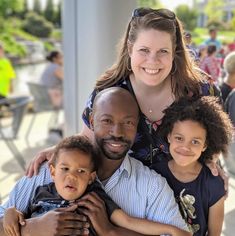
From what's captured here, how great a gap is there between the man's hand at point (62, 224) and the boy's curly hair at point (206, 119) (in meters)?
0.56

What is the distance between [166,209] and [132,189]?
177 millimetres

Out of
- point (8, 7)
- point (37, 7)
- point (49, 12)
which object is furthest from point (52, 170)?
point (37, 7)

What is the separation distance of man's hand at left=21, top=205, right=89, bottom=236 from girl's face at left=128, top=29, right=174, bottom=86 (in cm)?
72

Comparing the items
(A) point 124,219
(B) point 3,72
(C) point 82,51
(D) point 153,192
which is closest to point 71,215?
(A) point 124,219

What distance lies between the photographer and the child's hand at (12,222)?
6.23 feet

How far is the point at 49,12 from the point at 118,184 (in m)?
24.0

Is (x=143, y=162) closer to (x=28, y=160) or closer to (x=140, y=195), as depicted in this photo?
(x=140, y=195)

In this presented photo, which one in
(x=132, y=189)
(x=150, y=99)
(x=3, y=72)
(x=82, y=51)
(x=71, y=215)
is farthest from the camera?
(x=3, y=72)

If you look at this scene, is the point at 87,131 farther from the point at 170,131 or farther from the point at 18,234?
the point at 18,234

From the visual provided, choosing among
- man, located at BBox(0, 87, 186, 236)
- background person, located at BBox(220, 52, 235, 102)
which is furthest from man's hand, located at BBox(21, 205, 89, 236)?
background person, located at BBox(220, 52, 235, 102)

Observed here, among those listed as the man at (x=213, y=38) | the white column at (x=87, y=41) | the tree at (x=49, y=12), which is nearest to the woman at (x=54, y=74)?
the white column at (x=87, y=41)

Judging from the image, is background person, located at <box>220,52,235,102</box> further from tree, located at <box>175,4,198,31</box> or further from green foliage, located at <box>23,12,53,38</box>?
green foliage, located at <box>23,12,53,38</box>

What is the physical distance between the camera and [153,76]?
211 centimetres

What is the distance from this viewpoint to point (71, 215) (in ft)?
6.05
